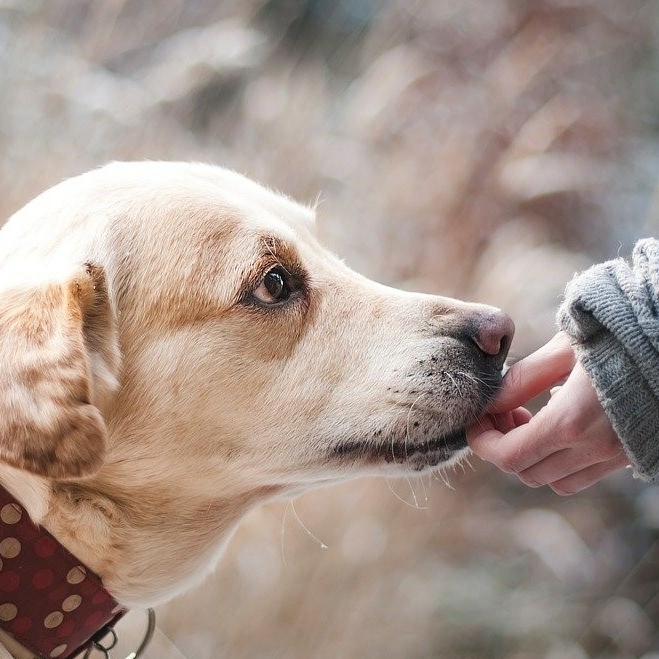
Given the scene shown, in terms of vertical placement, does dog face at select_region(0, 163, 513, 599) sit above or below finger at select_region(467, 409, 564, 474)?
above

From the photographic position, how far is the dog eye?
5.55ft

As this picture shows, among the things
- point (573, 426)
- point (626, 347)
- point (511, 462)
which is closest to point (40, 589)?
point (511, 462)

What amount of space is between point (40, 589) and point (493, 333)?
973 millimetres

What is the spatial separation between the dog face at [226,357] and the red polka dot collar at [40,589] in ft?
0.15

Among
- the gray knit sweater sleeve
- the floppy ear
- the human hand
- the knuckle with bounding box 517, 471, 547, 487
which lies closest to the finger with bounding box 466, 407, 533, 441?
the human hand

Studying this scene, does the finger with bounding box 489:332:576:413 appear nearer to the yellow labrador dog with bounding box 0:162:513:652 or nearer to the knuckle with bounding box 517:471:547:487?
the yellow labrador dog with bounding box 0:162:513:652

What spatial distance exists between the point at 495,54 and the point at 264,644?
2420mm

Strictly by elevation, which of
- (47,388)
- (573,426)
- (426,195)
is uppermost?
(47,388)

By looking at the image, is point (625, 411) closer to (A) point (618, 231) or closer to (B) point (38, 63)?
(A) point (618, 231)

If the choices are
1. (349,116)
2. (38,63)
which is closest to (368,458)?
(349,116)

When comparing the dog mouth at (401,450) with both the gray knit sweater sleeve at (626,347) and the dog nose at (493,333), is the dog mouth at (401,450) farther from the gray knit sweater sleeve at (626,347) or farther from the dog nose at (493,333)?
the gray knit sweater sleeve at (626,347)

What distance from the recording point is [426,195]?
312 cm

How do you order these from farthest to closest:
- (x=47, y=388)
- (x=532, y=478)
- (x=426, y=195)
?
(x=426, y=195), (x=532, y=478), (x=47, y=388)

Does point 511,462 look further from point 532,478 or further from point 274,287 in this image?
point 274,287
